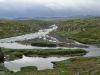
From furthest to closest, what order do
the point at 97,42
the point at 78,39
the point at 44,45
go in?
the point at 78,39 → the point at 97,42 → the point at 44,45

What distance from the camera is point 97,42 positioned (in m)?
151

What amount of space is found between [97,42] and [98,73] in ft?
324

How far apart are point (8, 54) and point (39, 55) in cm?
1228

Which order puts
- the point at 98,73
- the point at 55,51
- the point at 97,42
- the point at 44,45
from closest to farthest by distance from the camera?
the point at 98,73, the point at 55,51, the point at 44,45, the point at 97,42

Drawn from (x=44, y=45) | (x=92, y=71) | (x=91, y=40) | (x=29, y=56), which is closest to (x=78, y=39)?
(x=91, y=40)

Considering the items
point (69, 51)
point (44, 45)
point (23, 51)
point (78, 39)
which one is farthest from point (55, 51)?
point (78, 39)

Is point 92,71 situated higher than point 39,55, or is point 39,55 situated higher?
point 92,71

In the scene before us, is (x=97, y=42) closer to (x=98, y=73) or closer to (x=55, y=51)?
(x=55, y=51)

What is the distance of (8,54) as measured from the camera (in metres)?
101

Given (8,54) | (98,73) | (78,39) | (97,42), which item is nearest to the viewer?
(98,73)

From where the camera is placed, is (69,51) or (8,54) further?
(69,51)

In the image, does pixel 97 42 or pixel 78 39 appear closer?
pixel 97 42

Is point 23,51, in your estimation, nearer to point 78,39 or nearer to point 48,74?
point 48,74

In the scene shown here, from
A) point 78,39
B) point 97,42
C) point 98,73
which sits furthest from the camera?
point 78,39
